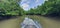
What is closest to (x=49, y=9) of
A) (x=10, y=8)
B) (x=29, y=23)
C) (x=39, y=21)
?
(x=39, y=21)

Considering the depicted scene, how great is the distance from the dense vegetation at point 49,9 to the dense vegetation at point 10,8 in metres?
0.16

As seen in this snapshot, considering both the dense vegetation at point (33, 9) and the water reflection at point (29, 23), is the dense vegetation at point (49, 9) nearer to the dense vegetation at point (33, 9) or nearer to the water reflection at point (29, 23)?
the dense vegetation at point (33, 9)

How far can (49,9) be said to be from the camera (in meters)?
2.43

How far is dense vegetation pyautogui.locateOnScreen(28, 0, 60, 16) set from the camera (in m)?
2.43

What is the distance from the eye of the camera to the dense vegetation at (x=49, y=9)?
2.43 meters

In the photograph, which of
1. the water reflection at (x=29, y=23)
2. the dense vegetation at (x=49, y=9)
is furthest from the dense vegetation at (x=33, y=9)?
the water reflection at (x=29, y=23)

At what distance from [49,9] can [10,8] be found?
0.58 m

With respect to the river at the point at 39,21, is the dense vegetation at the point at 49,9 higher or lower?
higher

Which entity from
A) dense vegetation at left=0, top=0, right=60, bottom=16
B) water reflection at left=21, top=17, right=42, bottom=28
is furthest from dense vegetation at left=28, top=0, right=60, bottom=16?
water reflection at left=21, top=17, right=42, bottom=28

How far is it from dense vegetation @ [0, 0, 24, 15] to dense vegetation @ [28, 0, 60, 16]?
0.16 metres

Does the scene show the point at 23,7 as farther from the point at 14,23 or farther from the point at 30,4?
the point at 14,23

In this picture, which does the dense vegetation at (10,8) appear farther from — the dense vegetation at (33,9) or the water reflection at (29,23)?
the water reflection at (29,23)

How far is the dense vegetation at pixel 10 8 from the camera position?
8.04ft

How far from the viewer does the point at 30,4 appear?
97.5 inches
